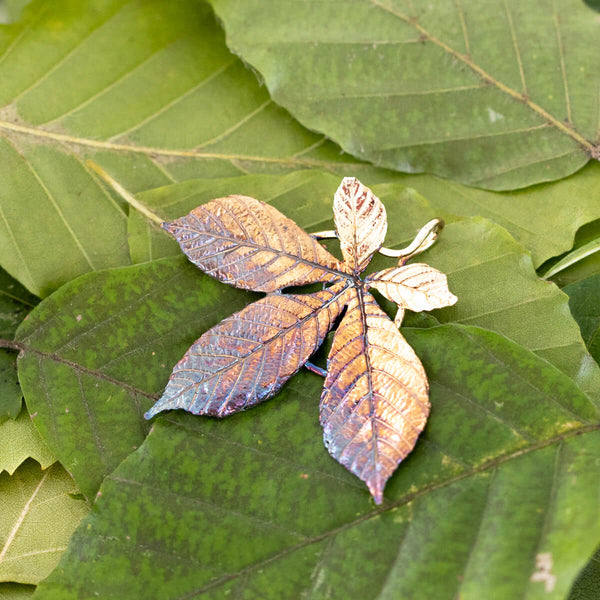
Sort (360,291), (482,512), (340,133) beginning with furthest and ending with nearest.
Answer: (340,133) → (360,291) → (482,512)

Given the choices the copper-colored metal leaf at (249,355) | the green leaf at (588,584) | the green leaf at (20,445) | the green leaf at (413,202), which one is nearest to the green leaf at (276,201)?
the green leaf at (413,202)

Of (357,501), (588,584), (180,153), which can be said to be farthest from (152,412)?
(588,584)

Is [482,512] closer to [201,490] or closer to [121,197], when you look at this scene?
[201,490]

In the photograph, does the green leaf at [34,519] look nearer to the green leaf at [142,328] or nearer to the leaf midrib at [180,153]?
the green leaf at [142,328]

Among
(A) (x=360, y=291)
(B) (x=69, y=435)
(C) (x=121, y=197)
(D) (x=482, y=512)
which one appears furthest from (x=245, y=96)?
(D) (x=482, y=512)

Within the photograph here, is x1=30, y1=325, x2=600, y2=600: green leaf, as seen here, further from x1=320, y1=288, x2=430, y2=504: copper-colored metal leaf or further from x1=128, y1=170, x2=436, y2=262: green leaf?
x1=128, y1=170, x2=436, y2=262: green leaf

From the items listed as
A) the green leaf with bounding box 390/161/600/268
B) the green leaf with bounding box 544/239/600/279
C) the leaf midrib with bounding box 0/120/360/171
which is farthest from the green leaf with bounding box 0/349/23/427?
the green leaf with bounding box 544/239/600/279
